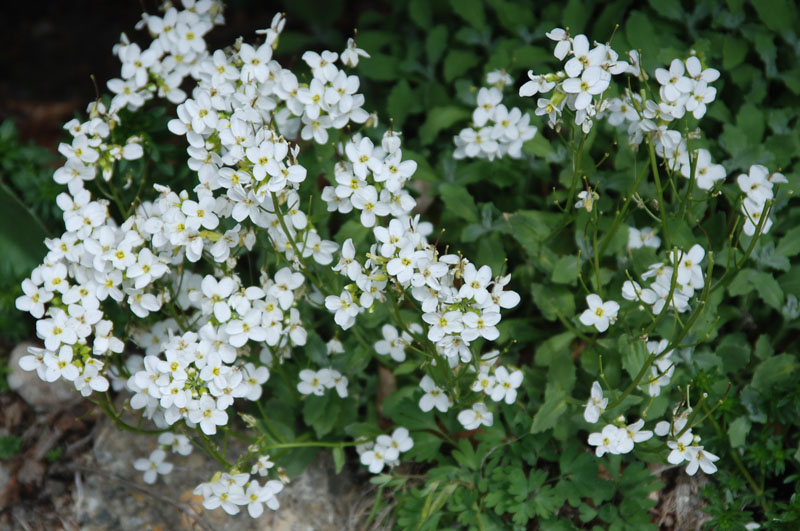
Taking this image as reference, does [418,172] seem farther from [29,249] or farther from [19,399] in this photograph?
[19,399]

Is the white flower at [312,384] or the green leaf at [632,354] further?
the white flower at [312,384]

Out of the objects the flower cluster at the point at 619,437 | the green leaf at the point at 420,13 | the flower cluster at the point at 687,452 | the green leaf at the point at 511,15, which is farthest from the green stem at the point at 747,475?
the green leaf at the point at 420,13

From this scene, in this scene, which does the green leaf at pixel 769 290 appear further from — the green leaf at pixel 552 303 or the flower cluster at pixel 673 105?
the green leaf at pixel 552 303

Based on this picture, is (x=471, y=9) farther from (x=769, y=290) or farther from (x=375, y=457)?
(x=375, y=457)

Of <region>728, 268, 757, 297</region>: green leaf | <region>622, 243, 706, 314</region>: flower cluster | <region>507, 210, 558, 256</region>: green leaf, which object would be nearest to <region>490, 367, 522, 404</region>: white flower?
<region>622, 243, 706, 314</region>: flower cluster

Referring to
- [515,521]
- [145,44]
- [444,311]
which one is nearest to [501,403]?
[515,521]

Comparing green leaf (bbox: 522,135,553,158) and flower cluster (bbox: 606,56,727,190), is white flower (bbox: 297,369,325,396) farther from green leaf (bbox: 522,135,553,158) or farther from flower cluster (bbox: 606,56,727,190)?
flower cluster (bbox: 606,56,727,190)
